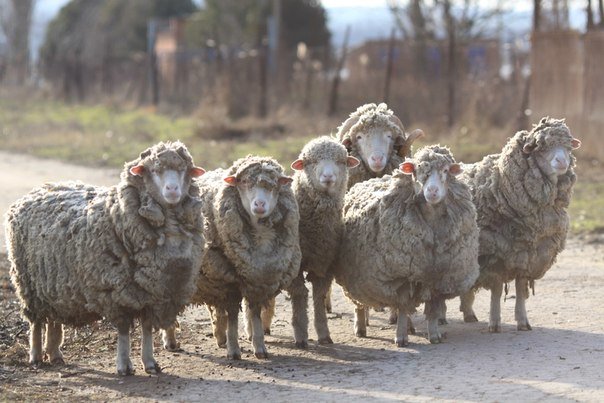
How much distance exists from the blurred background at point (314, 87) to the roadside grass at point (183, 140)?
0.05 meters

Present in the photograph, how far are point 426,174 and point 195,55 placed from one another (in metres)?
31.0

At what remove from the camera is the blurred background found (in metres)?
20.4

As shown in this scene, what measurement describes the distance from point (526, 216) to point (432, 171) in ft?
3.52

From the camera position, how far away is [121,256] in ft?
27.4

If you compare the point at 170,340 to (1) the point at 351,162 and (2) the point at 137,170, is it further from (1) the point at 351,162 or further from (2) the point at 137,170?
(1) the point at 351,162

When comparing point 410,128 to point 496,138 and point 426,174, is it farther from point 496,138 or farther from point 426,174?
point 426,174

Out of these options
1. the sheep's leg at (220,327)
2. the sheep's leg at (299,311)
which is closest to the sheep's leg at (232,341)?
the sheep's leg at (220,327)

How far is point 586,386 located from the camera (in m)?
7.56

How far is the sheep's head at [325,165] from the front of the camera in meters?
9.43

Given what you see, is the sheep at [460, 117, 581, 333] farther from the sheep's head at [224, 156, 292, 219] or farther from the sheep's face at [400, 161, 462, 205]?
the sheep's head at [224, 156, 292, 219]

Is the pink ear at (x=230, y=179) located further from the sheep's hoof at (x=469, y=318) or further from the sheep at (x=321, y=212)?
the sheep's hoof at (x=469, y=318)

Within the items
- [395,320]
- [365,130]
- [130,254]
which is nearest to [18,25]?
[365,130]

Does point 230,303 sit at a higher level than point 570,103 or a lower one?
lower

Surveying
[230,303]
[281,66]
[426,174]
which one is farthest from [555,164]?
[281,66]
